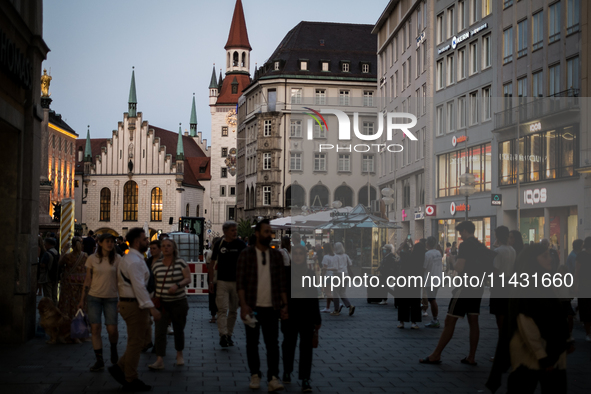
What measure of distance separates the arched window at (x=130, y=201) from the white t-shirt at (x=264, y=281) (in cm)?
9174

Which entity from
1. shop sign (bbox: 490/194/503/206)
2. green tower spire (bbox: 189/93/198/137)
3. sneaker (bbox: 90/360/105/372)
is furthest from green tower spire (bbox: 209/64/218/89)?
sneaker (bbox: 90/360/105/372)

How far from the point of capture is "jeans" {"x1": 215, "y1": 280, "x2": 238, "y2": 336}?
36.8 ft

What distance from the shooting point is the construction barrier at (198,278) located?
21391mm

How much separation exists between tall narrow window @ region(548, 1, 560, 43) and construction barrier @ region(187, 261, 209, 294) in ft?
52.6

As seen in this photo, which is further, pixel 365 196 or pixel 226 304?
pixel 365 196

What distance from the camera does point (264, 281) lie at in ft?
26.2

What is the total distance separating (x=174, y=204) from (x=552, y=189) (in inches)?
2966

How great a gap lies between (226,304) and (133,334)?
3.43 metres

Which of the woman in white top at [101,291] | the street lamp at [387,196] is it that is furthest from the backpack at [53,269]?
the street lamp at [387,196]

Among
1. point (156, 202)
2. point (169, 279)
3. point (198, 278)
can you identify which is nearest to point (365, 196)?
point (169, 279)

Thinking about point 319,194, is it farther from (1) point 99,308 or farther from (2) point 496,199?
(2) point 496,199

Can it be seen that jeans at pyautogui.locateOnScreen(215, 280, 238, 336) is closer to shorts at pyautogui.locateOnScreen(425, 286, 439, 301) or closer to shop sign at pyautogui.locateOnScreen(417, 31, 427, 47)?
shorts at pyautogui.locateOnScreen(425, 286, 439, 301)

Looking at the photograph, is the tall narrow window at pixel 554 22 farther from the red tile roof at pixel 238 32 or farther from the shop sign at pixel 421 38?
the red tile roof at pixel 238 32

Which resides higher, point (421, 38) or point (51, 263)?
point (421, 38)
